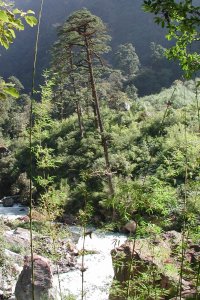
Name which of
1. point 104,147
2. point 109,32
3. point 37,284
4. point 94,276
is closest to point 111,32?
point 109,32

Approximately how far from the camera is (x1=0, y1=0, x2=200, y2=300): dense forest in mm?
3797

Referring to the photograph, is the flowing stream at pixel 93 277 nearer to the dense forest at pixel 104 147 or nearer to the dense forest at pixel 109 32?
the dense forest at pixel 104 147

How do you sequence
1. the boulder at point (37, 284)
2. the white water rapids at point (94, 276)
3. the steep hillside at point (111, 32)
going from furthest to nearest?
1. the steep hillside at point (111, 32)
2. the white water rapids at point (94, 276)
3. the boulder at point (37, 284)

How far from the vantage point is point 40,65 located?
251ft

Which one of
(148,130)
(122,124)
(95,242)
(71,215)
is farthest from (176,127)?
(95,242)

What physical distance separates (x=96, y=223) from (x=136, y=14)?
2835 inches

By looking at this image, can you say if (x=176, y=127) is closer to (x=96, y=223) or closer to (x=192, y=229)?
(x=96, y=223)

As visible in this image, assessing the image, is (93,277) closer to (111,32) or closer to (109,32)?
(109,32)

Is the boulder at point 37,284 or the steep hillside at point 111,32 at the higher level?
the steep hillside at point 111,32

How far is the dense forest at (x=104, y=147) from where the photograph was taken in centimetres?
380

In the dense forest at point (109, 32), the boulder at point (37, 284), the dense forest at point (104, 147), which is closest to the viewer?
the dense forest at point (104, 147)

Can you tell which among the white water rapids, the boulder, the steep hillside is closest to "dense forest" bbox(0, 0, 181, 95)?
the steep hillside

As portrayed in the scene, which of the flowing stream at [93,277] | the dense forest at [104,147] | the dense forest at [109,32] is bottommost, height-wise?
the flowing stream at [93,277]

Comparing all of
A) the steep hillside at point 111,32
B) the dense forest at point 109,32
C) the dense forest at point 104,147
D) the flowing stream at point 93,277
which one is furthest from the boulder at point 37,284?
the steep hillside at point 111,32
